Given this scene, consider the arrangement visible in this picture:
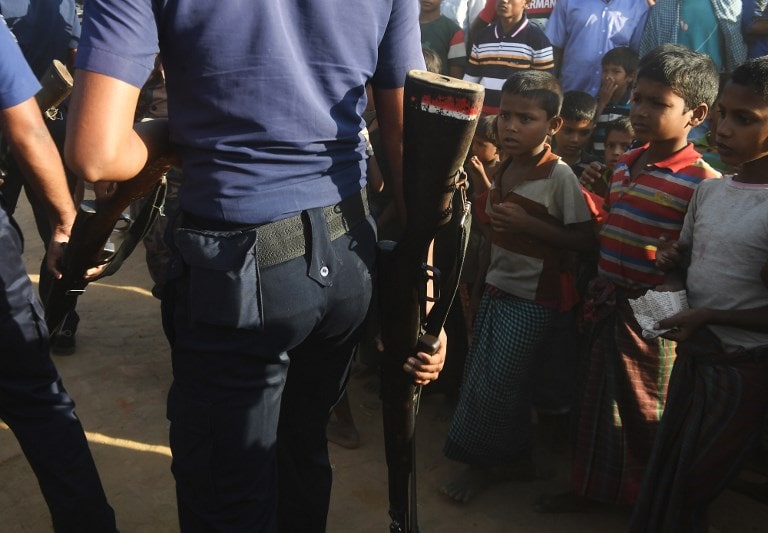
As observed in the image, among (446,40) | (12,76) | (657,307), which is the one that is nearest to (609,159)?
(657,307)

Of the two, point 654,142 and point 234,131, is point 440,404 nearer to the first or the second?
point 654,142

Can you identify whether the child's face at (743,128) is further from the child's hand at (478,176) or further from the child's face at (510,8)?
the child's face at (510,8)

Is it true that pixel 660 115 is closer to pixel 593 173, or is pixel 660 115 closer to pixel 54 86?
pixel 593 173

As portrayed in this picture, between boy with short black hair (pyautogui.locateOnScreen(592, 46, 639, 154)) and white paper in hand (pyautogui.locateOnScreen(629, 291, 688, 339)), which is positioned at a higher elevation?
boy with short black hair (pyautogui.locateOnScreen(592, 46, 639, 154))

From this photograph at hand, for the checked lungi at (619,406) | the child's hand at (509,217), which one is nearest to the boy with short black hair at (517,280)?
the child's hand at (509,217)

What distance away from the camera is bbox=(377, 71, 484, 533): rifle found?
1.65 m

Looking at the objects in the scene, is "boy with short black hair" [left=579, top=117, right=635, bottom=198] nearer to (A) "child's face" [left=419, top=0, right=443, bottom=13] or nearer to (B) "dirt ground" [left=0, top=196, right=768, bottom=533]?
(B) "dirt ground" [left=0, top=196, right=768, bottom=533]

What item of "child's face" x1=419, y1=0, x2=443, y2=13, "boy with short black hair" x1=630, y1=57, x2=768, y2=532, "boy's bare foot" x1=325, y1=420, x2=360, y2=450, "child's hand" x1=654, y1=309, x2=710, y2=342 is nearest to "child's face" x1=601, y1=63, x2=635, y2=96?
"child's face" x1=419, y1=0, x2=443, y2=13

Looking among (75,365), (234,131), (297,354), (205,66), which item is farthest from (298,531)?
(75,365)

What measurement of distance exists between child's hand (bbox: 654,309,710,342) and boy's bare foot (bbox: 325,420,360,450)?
159 cm

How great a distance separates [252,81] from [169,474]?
205 centimetres

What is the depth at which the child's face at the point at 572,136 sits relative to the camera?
3.88 m

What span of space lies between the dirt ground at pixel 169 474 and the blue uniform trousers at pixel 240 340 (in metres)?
1.12

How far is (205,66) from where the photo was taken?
158cm
